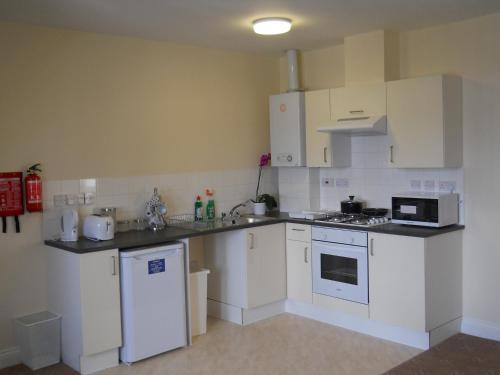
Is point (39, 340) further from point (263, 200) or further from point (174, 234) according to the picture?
point (263, 200)

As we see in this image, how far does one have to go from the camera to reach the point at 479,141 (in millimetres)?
4152

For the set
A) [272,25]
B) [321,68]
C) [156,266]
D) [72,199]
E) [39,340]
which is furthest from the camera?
[321,68]

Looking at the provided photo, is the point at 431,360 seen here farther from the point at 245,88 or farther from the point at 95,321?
the point at 245,88

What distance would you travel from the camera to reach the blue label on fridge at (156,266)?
388 centimetres

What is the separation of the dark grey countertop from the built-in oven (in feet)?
0.26

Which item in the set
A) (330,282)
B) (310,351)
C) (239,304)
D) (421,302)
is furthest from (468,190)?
(239,304)

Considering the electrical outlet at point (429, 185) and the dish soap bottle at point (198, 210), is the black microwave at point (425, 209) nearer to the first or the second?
the electrical outlet at point (429, 185)

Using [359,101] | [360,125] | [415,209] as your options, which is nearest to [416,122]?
[360,125]

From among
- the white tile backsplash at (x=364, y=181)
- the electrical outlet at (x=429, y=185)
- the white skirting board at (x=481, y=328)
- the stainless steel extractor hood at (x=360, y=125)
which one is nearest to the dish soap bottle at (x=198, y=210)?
the white tile backsplash at (x=364, y=181)

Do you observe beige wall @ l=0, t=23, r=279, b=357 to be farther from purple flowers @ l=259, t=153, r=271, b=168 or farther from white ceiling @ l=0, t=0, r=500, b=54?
white ceiling @ l=0, t=0, r=500, b=54

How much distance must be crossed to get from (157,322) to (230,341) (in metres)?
0.67

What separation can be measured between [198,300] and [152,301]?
574mm

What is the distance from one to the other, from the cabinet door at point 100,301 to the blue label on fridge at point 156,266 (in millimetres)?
235

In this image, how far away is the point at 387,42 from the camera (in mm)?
A: 4484
